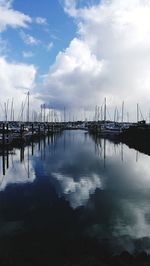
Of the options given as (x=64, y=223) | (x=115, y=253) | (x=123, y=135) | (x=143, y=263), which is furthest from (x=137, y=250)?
(x=123, y=135)

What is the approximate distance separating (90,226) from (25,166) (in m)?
24.1

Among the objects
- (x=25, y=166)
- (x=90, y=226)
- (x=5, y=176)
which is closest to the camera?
(x=90, y=226)

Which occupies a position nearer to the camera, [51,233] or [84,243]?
[84,243]

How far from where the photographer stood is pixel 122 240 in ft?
53.7

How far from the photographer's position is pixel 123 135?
95.9 metres

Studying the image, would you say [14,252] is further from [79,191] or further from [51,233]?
[79,191]

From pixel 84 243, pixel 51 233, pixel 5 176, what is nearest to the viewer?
pixel 84 243

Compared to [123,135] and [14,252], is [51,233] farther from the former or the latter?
[123,135]

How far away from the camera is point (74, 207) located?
2228 cm

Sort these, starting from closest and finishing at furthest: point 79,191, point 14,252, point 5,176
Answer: point 14,252 < point 79,191 < point 5,176

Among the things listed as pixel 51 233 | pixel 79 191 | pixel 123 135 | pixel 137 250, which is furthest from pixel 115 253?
pixel 123 135

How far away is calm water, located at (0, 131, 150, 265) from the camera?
16516mm

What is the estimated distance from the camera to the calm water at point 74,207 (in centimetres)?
1652

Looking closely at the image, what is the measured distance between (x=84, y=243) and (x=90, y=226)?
2775 millimetres
